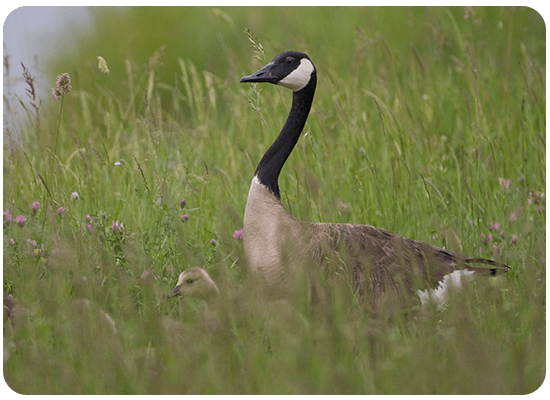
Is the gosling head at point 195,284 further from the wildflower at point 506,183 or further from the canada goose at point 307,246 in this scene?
the wildflower at point 506,183

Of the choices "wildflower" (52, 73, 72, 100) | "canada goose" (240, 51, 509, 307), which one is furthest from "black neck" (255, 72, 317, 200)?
"wildflower" (52, 73, 72, 100)

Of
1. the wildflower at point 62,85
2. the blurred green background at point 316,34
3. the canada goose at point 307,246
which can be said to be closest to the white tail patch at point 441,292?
the canada goose at point 307,246

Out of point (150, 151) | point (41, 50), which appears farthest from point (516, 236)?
point (41, 50)

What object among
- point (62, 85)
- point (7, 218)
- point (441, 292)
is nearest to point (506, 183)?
point (441, 292)

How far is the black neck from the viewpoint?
4.78 meters


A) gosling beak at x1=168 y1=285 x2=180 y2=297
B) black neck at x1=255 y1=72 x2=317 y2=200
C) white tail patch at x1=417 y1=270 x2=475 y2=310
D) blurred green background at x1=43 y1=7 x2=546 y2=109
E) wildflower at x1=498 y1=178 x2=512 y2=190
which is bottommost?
white tail patch at x1=417 y1=270 x2=475 y2=310

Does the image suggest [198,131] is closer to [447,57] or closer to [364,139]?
[364,139]

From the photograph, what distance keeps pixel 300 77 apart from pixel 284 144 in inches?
21.8

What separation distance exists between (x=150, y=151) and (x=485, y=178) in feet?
10.4

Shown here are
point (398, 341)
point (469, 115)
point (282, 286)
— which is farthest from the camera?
point (469, 115)

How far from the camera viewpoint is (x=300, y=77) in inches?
196

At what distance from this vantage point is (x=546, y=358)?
4.25 m

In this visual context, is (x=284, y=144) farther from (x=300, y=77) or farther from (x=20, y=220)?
(x=20, y=220)

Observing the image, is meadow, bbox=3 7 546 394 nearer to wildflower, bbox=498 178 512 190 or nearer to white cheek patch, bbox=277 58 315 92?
wildflower, bbox=498 178 512 190
